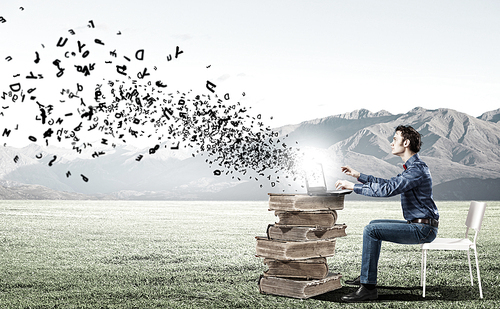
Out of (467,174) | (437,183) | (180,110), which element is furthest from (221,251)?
(467,174)

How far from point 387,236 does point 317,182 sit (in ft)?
3.77

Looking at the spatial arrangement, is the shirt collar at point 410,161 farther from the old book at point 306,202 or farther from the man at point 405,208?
the old book at point 306,202

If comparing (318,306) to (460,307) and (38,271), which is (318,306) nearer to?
(460,307)

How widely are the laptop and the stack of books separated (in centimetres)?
12

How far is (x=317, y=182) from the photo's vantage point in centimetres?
674

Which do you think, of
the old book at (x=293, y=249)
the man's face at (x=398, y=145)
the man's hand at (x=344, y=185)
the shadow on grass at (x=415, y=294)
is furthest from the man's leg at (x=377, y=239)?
the man's face at (x=398, y=145)

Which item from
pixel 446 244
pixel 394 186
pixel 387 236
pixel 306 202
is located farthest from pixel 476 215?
pixel 306 202

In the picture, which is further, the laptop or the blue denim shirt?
the laptop

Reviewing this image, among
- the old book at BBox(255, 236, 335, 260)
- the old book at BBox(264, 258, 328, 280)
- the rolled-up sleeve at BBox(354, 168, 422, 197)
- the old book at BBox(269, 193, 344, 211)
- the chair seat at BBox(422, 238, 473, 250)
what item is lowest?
the old book at BBox(264, 258, 328, 280)

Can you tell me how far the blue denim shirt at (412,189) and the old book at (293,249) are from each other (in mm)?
1094

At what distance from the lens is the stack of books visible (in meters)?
6.73

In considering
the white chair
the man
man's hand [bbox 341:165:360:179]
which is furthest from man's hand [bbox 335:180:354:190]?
the white chair

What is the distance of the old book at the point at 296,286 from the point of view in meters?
6.60

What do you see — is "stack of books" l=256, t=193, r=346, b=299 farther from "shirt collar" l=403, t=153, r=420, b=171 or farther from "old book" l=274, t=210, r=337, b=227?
"shirt collar" l=403, t=153, r=420, b=171
